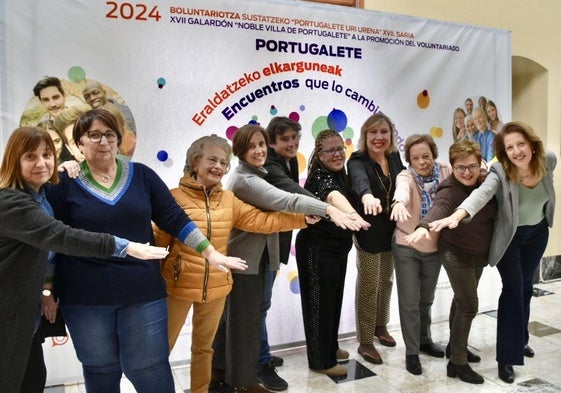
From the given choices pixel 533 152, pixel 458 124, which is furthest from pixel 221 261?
pixel 458 124

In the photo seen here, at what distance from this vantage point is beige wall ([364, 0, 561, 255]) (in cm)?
478

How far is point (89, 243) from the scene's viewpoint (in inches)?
65.7

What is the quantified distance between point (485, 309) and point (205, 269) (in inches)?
117

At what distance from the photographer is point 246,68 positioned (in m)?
3.29

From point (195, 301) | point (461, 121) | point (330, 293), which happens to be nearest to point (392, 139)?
point (330, 293)

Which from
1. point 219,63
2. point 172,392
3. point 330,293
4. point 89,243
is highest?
point 219,63

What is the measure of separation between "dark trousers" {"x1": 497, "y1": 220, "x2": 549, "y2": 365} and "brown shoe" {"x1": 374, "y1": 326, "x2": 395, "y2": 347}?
0.76 metres

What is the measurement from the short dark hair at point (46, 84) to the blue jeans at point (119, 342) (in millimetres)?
1443

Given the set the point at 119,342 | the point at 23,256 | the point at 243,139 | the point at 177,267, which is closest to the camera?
the point at 23,256

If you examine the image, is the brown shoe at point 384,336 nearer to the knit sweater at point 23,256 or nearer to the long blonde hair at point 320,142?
the long blonde hair at point 320,142

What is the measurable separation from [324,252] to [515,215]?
1.08 meters

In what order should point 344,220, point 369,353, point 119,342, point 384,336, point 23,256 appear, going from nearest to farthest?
point 23,256
point 119,342
point 344,220
point 369,353
point 384,336

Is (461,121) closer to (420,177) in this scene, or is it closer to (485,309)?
(420,177)

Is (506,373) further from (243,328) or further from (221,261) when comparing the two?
(221,261)
